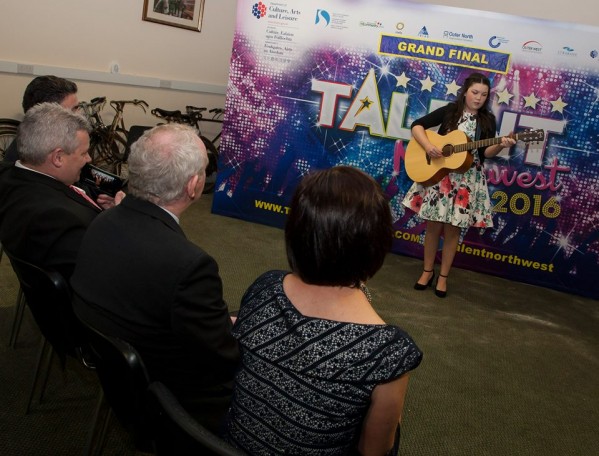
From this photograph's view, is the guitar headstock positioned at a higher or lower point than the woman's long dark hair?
lower

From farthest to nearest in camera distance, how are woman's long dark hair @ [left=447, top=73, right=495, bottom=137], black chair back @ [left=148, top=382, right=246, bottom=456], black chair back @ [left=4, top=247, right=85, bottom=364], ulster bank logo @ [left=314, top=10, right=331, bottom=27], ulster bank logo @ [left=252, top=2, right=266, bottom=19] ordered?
1. ulster bank logo @ [left=252, top=2, right=266, bottom=19]
2. ulster bank logo @ [left=314, top=10, right=331, bottom=27]
3. woman's long dark hair @ [left=447, top=73, right=495, bottom=137]
4. black chair back @ [left=4, top=247, right=85, bottom=364]
5. black chair back @ [left=148, top=382, right=246, bottom=456]

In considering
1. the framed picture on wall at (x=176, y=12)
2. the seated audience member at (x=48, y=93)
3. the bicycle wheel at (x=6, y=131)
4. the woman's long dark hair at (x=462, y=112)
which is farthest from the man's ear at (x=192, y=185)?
the framed picture on wall at (x=176, y=12)

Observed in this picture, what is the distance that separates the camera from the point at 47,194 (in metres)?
2.27

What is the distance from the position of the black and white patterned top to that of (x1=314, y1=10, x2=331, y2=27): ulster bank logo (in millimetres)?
4046

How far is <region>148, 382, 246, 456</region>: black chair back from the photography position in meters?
1.11

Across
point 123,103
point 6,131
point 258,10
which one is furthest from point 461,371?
point 123,103

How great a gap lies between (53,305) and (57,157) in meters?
0.68

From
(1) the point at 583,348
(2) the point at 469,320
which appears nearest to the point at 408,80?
(2) the point at 469,320

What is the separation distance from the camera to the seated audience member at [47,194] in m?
2.14

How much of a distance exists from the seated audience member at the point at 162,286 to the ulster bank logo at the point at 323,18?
350 centimetres

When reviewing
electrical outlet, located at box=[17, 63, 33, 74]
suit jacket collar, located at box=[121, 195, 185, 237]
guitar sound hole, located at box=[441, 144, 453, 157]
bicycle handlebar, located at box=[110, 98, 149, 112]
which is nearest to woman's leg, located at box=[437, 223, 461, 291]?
guitar sound hole, located at box=[441, 144, 453, 157]

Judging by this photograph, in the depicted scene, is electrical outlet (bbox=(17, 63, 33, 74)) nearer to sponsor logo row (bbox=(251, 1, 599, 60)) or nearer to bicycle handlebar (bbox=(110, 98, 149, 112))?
bicycle handlebar (bbox=(110, 98, 149, 112))

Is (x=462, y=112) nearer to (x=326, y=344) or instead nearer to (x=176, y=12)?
(x=326, y=344)

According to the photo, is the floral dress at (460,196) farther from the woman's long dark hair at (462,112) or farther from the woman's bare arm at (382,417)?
the woman's bare arm at (382,417)
